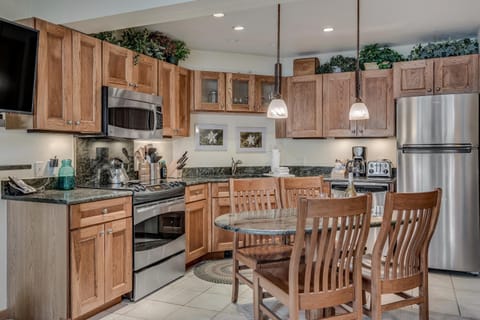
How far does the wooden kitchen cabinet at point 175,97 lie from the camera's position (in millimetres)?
4203

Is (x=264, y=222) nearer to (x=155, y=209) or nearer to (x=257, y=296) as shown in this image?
(x=257, y=296)

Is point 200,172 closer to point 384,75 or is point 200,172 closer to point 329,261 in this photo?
point 384,75

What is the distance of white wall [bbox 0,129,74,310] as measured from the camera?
2926 mm

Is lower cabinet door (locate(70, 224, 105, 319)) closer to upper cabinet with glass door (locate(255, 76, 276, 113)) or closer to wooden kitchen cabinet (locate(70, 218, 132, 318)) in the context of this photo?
wooden kitchen cabinet (locate(70, 218, 132, 318))

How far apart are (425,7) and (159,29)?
8.51ft

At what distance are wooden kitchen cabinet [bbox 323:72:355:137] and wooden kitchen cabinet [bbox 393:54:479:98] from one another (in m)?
0.54

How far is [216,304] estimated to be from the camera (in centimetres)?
321

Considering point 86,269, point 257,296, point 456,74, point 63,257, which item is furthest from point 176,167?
point 456,74

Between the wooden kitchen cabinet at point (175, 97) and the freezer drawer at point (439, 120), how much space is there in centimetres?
238

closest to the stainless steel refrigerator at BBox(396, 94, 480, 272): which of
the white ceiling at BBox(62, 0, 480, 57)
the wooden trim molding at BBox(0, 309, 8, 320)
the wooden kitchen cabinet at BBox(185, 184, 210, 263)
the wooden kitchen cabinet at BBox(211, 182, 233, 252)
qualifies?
the white ceiling at BBox(62, 0, 480, 57)

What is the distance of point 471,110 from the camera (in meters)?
3.82

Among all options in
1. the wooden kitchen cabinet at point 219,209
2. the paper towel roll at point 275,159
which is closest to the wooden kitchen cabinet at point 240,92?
the paper towel roll at point 275,159

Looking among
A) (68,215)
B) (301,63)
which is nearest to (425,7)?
(301,63)

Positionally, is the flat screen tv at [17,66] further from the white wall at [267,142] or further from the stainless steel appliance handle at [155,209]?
the white wall at [267,142]
